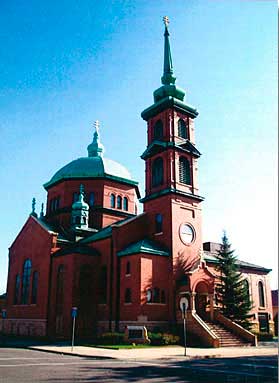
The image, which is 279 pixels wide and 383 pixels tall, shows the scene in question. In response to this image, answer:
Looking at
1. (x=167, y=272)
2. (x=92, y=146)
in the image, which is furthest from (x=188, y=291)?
(x=92, y=146)

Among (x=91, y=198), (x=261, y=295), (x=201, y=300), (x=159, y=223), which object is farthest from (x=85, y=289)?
(x=261, y=295)

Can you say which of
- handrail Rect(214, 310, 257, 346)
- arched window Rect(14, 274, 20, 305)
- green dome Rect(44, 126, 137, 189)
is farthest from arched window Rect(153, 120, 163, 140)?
arched window Rect(14, 274, 20, 305)

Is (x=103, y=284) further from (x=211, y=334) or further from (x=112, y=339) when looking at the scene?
(x=211, y=334)

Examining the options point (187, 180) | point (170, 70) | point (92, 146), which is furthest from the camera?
point (92, 146)

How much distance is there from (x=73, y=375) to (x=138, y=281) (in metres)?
17.5

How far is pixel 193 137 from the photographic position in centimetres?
3691

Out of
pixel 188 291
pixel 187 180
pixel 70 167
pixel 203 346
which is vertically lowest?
pixel 203 346

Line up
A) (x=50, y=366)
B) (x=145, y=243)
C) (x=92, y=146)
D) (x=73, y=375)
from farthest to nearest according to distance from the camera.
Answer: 1. (x=92, y=146)
2. (x=145, y=243)
3. (x=50, y=366)
4. (x=73, y=375)

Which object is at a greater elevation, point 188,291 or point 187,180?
point 187,180

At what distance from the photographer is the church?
1187 inches

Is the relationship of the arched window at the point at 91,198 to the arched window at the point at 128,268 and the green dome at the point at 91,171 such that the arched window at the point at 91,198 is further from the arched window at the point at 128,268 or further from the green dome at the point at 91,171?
the arched window at the point at 128,268

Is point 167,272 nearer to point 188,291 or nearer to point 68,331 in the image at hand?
point 188,291

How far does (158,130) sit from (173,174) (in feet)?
16.5

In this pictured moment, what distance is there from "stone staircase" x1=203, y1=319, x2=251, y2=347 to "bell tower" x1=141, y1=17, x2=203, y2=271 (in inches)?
197
